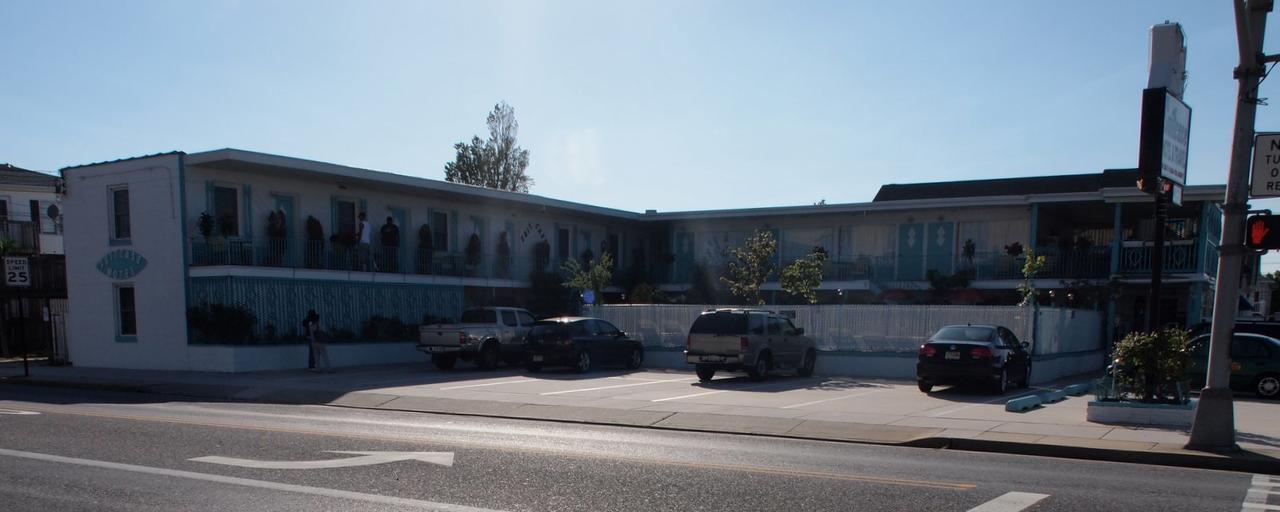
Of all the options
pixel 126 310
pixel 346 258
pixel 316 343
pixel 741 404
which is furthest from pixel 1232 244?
pixel 126 310

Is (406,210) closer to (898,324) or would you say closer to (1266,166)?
(898,324)

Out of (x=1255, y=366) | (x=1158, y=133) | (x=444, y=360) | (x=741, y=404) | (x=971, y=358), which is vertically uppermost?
(x=1158, y=133)

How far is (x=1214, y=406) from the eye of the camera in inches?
401

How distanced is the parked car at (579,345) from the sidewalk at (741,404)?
54 centimetres

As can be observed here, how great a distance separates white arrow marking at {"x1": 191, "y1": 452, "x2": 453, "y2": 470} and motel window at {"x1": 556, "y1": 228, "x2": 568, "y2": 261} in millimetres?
25897

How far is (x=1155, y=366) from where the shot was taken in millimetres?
12891

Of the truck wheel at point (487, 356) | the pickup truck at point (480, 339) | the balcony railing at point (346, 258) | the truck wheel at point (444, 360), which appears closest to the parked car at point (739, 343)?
the pickup truck at point (480, 339)

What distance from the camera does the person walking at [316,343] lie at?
22.4 metres

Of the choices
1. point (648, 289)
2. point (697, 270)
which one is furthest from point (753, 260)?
point (697, 270)

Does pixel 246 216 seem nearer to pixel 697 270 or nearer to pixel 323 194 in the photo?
pixel 323 194

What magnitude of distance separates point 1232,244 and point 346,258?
23104 mm

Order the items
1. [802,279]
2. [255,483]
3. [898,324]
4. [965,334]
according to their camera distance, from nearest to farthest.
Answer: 1. [255,483]
2. [965,334]
3. [898,324]
4. [802,279]

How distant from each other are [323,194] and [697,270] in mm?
14637

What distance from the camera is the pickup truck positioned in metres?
23.1
